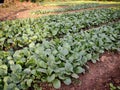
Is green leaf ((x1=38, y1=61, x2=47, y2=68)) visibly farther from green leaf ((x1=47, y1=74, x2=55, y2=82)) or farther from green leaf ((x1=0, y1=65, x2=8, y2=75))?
green leaf ((x1=0, y1=65, x2=8, y2=75))

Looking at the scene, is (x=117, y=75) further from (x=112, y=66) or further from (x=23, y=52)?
(x=23, y=52)

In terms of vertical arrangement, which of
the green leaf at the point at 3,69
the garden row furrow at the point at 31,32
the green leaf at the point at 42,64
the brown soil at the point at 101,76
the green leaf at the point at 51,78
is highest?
the green leaf at the point at 42,64

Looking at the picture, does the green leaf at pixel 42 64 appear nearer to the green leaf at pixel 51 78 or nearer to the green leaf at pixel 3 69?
the green leaf at pixel 51 78

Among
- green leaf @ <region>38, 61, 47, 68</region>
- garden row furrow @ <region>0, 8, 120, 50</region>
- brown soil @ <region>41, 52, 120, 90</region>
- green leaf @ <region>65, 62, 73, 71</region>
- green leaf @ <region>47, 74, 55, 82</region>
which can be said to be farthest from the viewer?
garden row furrow @ <region>0, 8, 120, 50</region>

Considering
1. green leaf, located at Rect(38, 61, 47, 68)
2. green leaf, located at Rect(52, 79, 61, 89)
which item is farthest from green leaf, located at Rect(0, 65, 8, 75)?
green leaf, located at Rect(52, 79, 61, 89)

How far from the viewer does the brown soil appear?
4.53 metres

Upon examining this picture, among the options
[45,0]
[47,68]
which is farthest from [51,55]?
[45,0]

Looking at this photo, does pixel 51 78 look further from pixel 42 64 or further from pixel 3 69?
pixel 3 69

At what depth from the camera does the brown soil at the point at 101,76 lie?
4.53 metres

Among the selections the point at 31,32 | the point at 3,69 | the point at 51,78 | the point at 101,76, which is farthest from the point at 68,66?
the point at 31,32

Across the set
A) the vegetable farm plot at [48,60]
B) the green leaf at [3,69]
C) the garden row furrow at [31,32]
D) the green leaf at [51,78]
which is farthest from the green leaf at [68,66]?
the garden row furrow at [31,32]

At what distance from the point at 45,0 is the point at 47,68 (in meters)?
24.5

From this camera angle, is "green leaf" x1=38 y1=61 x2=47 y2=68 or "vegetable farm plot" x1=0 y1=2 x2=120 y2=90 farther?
"green leaf" x1=38 y1=61 x2=47 y2=68

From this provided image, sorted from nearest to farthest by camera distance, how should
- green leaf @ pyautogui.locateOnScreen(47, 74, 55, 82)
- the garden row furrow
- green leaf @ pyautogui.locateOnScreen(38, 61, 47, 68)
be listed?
green leaf @ pyautogui.locateOnScreen(47, 74, 55, 82)
green leaf @ pyautogui.locateOnScreen(38, 61, 47, 68)
the garden row furrow
